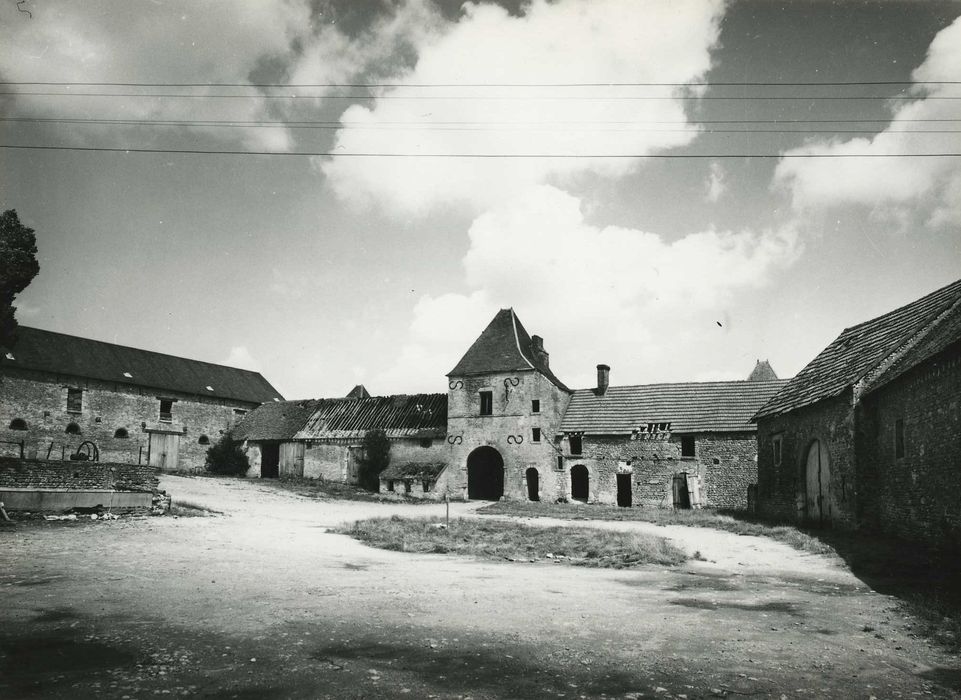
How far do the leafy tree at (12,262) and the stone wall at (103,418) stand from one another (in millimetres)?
8119

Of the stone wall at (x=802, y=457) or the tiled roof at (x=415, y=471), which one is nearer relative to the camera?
the stone wall at (x=802, y=457)

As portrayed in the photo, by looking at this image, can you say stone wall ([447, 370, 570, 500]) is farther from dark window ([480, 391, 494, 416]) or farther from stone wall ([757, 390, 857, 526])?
stone wall ([757, 390, 857, 526])

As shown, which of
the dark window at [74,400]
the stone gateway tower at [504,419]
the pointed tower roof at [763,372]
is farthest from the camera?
the pointed tower roof at [763,372]

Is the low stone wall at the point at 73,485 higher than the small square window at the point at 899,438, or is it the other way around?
the small square window at the point at 899,438

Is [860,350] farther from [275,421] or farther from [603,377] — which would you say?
[275,421]

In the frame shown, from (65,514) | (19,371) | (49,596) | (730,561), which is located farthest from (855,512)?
(19,371)

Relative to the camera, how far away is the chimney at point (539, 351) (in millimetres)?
38344

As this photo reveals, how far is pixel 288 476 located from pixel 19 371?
16.4m

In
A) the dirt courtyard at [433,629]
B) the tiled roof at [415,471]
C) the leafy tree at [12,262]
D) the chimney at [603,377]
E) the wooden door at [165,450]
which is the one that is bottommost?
the dirt courtyard at [433,629]

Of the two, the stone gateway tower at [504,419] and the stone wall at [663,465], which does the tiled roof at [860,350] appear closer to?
the stone wall at [663,465]

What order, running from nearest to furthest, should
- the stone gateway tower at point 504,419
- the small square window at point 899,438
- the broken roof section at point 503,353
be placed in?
the small square window at point 899,438, the stone gateway tower at point 504,419, the broken roof section at point 503,353

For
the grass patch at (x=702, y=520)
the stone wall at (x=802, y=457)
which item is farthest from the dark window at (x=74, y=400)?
the stone wall at (x=802, y=457)

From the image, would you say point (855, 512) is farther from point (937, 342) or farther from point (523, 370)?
point (523, 370)

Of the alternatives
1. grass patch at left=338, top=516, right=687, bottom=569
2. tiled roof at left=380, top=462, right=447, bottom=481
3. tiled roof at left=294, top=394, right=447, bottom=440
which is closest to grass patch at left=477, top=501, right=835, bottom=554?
grass patch at left=338, top=516, right=687, bottom=569
